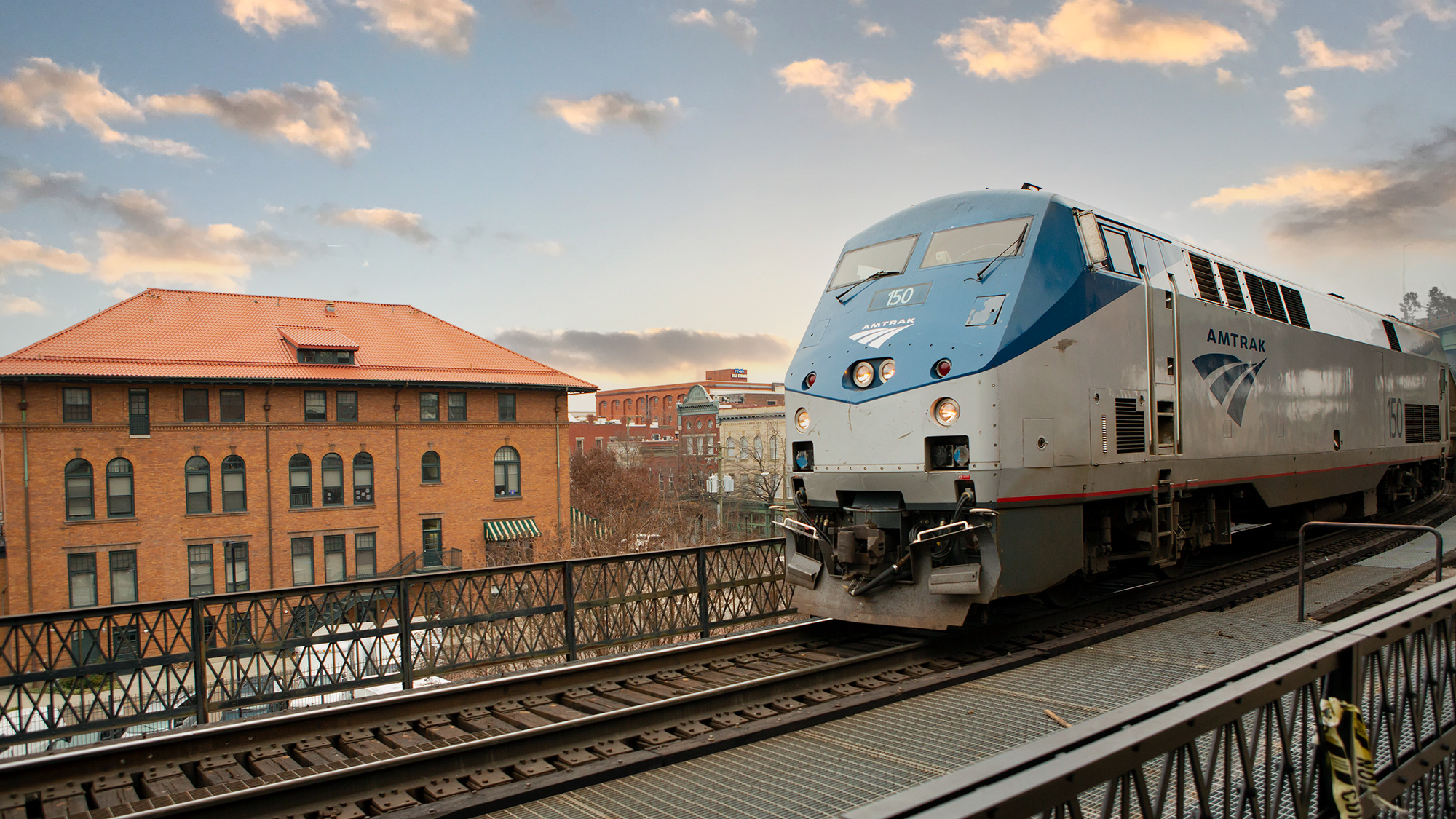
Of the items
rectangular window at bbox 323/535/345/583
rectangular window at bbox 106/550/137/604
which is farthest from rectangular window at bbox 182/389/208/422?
rectangular window at bbox 323/535/345/583

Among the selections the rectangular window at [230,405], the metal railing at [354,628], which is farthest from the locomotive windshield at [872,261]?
the rectangular window at [230,405]

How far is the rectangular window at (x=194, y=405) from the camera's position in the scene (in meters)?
35.8

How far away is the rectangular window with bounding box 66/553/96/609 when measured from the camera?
33.7 meters

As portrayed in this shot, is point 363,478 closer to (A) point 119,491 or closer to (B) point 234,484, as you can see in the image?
(B) point 234,484

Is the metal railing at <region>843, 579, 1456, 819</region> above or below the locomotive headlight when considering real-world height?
below

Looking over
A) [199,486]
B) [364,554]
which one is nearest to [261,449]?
[199,486]

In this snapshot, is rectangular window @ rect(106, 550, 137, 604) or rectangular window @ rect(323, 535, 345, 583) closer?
rectangular window @ rect(106, 550, 137, 604)

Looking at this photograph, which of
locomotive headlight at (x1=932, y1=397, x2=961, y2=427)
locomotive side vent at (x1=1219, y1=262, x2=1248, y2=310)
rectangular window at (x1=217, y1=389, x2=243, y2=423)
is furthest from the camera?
rectangular window at (x1=217, y1=389, x2=243, y2=423)

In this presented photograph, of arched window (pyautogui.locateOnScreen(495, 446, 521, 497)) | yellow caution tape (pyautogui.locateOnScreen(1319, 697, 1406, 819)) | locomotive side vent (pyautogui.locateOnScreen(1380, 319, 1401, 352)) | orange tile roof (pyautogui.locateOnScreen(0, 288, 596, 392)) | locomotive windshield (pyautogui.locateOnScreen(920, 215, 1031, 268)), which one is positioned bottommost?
arched window (pyautogui.locateOnScreen(495, 446, 521, 497))

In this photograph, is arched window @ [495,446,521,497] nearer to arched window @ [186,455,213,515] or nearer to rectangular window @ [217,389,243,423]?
rectangular window @ [217,389,243,423]

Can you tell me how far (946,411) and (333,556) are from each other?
3717 cm

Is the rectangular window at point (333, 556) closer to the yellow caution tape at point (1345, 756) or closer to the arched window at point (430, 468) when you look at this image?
the arched window at point (430, 468)

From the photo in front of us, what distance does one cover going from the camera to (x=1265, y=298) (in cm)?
1213

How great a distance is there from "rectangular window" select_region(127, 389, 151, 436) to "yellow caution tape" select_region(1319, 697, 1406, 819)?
41.0m
